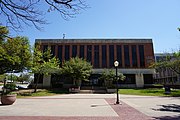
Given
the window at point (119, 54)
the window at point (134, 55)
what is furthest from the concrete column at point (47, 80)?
the window at point (134, 55)

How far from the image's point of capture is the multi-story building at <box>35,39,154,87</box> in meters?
45.2

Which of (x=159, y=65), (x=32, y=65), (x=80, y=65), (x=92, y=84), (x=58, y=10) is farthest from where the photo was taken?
(x=92, y=84)

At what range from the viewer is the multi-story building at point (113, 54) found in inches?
1778

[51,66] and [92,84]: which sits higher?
[51,66]

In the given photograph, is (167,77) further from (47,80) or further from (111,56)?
(47,80)

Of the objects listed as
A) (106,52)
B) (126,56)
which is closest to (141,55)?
(126,56)

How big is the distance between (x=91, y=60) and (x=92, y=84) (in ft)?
20.4

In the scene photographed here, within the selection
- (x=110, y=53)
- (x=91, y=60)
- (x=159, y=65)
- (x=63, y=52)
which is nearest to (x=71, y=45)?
(x=63, y=52)

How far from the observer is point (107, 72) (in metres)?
35.3

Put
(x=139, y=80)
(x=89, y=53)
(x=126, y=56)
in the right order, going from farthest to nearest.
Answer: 1. (x=89, y=53)
2. (x=126, y=56)
3. (x=139, y=80)

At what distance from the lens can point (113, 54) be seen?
46.3 meters

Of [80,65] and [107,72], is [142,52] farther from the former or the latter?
[80,65]

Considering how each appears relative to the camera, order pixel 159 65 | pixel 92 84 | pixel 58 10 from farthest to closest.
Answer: pixel 92 84 → pixel 159 65 → pixel 58 10

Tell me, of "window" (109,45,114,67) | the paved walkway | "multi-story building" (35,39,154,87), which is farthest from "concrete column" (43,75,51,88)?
the paved walkway
